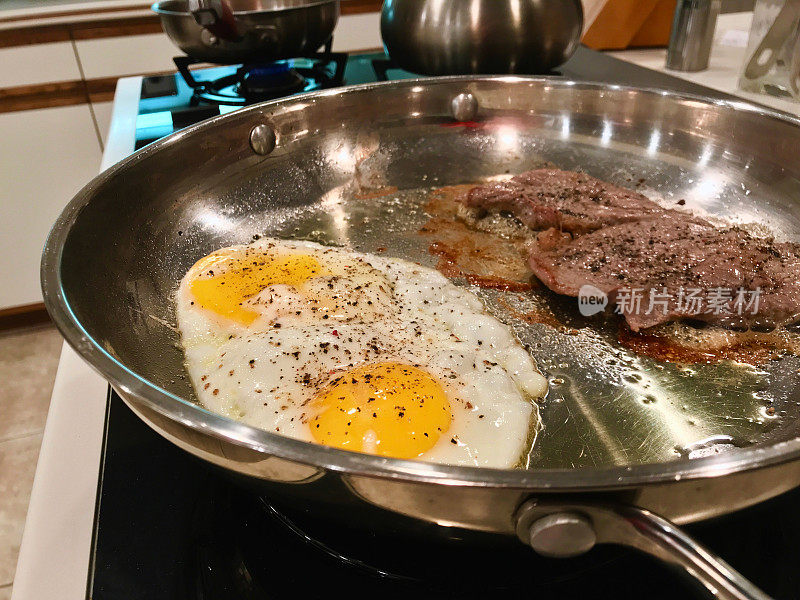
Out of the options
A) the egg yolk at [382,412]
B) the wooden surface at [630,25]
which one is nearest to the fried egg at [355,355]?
the egg yolk at [382,412]

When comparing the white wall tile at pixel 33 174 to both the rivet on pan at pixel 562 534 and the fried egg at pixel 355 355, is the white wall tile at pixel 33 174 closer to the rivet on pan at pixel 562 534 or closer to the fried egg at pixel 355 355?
the fried egg at pixel 355 355

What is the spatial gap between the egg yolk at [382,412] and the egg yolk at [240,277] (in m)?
0.30

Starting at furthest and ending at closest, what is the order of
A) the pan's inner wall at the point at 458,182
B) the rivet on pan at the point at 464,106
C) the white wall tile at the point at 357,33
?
1. the white wall tile at the point at 357,33
2. the rivet on pan at the point at 464,106
3. the pan's inner wall at the point at 458,182

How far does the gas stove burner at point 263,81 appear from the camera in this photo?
1.97 metres

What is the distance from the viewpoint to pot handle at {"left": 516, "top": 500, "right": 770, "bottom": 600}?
0.49 meters

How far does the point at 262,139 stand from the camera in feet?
5.14

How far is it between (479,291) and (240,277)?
1.61 feet

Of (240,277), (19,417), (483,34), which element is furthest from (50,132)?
(240,277)

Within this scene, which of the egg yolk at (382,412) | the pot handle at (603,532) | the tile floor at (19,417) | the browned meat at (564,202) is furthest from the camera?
the tile floor at (19,417)

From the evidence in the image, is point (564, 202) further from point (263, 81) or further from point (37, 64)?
point (37, 64)

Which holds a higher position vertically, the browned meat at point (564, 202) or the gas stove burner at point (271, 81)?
the gas stove burner at point (271, 81)

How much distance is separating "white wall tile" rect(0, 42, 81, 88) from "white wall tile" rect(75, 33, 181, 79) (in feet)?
0.20

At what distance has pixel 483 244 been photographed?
1464 mm

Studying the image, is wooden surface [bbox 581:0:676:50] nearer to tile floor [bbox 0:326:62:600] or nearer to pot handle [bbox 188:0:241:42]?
pot handle [bbox 188:0:241:42]
